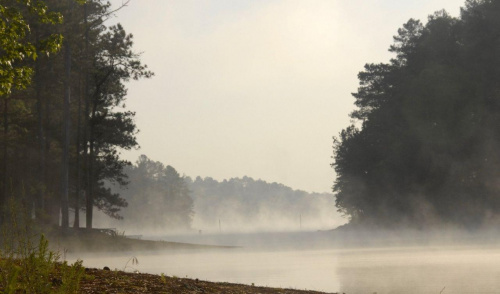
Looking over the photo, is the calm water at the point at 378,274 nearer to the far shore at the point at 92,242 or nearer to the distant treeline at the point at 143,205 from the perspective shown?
the far shore at the point at 92,242

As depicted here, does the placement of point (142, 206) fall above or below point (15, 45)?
A: above

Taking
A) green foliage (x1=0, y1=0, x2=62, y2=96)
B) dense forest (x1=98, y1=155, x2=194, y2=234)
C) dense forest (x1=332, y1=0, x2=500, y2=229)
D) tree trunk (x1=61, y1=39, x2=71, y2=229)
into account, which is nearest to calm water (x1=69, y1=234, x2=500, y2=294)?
green foliage (x1=0, y1=0, x2=62, y2=96)

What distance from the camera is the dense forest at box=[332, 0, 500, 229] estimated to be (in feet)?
211

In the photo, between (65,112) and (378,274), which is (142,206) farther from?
(378,274)

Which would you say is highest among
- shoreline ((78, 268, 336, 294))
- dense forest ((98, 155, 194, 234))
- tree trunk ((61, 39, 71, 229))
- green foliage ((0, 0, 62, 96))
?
dense forest ((98, 155, 194, 234))

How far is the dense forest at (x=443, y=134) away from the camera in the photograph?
64.4 metres

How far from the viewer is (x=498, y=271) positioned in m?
22.4

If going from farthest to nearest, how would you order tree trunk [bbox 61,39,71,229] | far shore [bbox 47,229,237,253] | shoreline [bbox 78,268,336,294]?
tree trunk [bbox 61,39,71,229], far shore [bbox 47,229,237,253], shoreline [bbox 78,268,336,294]

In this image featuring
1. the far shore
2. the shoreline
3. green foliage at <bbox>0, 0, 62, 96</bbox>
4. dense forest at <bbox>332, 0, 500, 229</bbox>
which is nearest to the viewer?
the shoreline

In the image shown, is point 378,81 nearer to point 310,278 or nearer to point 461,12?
point 461,12

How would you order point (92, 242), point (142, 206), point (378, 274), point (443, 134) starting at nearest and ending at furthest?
point (378, 274)
point (92, 242)
point (443, 134)
point (142, 206)

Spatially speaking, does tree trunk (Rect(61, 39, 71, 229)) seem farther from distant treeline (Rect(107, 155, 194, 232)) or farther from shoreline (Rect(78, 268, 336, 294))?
distant treeline (Rect(107, 155, 194, 232))

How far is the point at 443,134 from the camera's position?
65.9 meters

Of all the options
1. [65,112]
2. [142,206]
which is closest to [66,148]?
[65,112]
